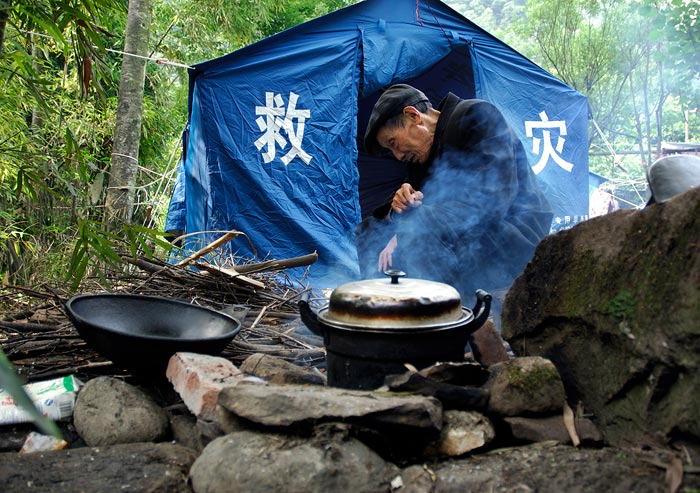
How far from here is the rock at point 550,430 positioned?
75.7 inches

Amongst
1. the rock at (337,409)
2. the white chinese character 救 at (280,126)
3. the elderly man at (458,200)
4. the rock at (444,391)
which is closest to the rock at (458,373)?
the rock at (444,391)

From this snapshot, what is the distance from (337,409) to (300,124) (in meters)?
4.80

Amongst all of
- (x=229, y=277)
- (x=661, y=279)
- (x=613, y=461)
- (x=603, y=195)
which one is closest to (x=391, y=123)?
(x=229, y=277)

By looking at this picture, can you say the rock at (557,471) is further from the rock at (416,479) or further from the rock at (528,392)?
the rock at (528,392)

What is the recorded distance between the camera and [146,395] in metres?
2.55

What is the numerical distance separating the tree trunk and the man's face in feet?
13.0

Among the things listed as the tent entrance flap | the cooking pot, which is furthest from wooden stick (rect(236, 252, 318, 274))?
the tent entrance flap

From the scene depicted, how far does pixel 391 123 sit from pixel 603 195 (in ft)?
27.0

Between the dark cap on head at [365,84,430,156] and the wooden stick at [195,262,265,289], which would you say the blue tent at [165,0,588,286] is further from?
the dark cap on head at [365,84,430,156]

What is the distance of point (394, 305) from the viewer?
85.7 inches

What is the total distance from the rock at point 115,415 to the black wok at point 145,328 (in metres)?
0.16

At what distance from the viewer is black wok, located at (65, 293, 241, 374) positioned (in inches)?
99.2

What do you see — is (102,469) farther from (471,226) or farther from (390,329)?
(471,226)

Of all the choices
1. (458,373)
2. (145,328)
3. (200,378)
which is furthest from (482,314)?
(145,328)
